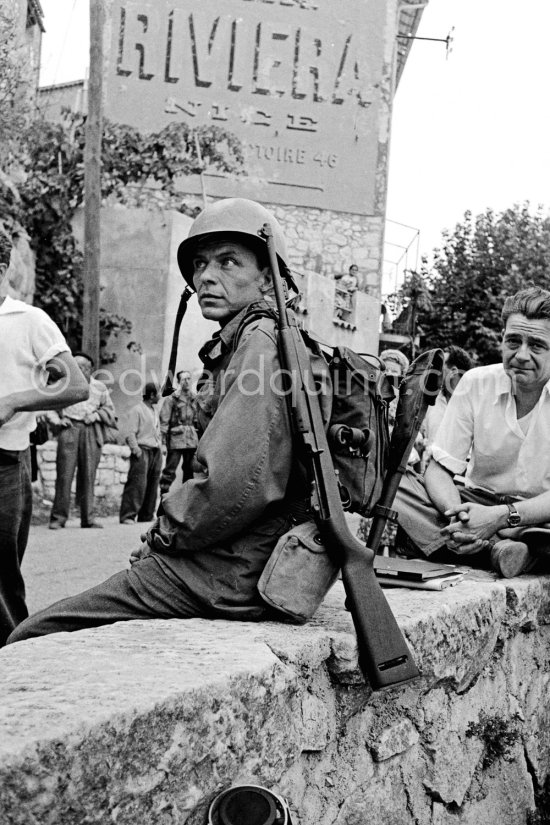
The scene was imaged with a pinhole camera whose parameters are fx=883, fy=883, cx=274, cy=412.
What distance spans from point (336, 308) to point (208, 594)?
19.3m

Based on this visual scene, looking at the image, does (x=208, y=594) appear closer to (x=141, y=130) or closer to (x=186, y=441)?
(x=186, y=441)

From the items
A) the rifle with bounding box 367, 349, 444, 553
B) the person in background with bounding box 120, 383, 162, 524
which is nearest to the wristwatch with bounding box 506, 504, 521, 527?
the rifle with bounding box 367, 349, 444, 553

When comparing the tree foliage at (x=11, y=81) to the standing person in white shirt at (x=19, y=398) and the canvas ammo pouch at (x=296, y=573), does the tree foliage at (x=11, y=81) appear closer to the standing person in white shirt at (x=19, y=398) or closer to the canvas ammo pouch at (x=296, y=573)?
the standing person in white shirt at (x=19, y=398)

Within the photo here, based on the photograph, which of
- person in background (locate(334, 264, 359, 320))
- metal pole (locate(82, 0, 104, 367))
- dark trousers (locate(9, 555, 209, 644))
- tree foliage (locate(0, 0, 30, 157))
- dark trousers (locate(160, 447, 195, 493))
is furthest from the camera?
person in background (locate(334, 264, 359, 320))

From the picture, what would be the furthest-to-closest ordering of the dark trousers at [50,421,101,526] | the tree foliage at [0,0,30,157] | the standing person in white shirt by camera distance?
the tree foliage at [0,0,30,157]
the dark trousers at [50,421,101,526]
the standing person in white shirt

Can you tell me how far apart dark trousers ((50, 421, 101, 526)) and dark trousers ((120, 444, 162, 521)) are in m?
0.62

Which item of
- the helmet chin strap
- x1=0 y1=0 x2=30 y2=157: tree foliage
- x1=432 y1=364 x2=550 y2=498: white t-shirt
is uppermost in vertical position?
x1=0 y1=0 x2=30 y2=157: tree foliage

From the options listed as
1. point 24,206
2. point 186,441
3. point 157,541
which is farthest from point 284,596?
point 24,206

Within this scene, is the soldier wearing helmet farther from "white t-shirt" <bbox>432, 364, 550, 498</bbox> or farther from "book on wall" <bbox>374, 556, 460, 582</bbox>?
"white t-shirt" <bbox>432, 364, 550, 498</bbox>

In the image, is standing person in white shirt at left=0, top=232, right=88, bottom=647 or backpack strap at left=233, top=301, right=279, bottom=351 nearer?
backpack strap at left=233, top=301, right=279, bottom=351

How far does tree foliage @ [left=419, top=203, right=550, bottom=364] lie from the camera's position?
1107 inches

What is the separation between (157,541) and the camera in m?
2.36

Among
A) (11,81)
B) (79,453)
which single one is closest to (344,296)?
(11,81)

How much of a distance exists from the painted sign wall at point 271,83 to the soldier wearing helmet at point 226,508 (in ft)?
72.8
